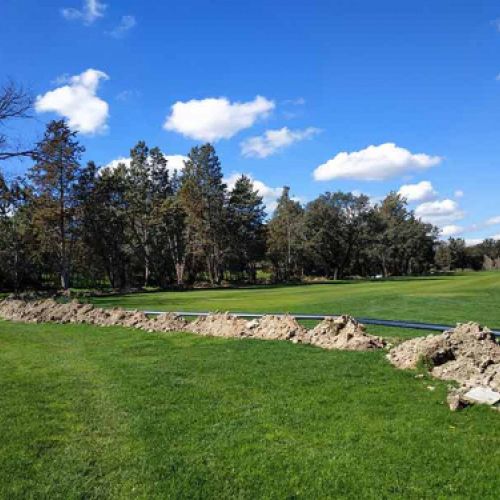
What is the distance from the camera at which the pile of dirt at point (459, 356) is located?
7468 mm

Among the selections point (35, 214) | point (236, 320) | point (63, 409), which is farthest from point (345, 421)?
point (35, 214)

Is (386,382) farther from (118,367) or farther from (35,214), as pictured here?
(35,214)

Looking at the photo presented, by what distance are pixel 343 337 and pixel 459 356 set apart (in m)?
3.15

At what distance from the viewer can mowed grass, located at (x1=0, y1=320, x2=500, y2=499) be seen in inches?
186

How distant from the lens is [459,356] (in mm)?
8398

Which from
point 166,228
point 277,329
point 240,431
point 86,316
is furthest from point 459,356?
point 166,228

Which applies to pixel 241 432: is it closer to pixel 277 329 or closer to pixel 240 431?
pixel 240 431

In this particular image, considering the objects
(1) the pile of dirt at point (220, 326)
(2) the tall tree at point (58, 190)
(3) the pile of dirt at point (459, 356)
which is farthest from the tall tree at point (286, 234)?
(3) the pile of dirt at point (459, 356)

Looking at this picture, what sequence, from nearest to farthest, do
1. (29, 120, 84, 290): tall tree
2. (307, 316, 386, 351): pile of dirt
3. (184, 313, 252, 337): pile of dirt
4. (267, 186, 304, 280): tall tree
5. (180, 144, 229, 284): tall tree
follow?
(307, 316, 386, 351): pile of dirt, (184, 313, 252, 337): pile of dirt, (29, 120, 84, 290): tall tree, (180, 144, 229, 284): tall tree, (267, 186, 304, 280): tall tree

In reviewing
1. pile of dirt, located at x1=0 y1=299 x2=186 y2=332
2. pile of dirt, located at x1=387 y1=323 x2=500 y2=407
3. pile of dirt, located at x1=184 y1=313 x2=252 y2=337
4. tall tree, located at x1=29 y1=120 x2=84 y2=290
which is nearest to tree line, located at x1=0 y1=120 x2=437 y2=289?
tall tree, located at x1=29 y1=120 x2=84 y2=290

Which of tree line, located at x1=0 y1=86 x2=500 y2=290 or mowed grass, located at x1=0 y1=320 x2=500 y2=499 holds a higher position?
tree line, located at x1=0 y1=86 x2=500 y2=290

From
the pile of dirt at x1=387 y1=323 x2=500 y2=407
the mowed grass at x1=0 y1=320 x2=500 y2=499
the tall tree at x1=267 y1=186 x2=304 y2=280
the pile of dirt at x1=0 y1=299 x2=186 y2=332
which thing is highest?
the tall tree at x1=267 y1=186 x2=304 y2=280

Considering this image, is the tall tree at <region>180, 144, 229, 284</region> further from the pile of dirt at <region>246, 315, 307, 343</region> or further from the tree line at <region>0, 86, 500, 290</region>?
the pile of dirt at <region>246, 315, 307, 343</region>

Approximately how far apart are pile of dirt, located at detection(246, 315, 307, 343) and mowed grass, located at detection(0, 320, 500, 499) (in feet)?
7.12
